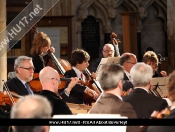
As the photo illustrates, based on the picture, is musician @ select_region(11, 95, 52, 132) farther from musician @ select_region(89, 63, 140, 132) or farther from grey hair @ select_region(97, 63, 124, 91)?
grey hair @ select_region(97, 63, 124, 91)

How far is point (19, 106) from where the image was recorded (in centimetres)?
254

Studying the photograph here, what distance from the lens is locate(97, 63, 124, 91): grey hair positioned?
432 centimetres

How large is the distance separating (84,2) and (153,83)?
33.7ft

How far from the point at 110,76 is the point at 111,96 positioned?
19cm

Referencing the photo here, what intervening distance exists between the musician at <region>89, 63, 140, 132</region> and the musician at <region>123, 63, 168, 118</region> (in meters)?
0.49

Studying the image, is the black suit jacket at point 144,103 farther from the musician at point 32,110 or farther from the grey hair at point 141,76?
the musician at point 32,110

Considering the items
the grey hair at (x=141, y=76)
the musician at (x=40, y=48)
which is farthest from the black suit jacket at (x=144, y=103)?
the musician at (x=40, y=48)

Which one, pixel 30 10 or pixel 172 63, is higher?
pixel 30 10

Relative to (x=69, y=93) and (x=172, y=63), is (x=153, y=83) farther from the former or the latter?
(x=172, y=63)

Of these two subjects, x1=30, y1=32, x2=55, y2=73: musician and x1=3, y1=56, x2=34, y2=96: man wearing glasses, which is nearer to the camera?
x1=3, y1=56, x2=34, y2=96: man wearing glasses

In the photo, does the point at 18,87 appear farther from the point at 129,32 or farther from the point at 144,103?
the point at 129,32

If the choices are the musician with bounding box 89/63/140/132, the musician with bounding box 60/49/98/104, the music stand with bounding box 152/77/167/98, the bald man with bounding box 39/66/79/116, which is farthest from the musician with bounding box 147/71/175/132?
the musician with bounding box 60/49/98/104

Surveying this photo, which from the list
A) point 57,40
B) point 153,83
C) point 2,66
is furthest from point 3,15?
point 153,83

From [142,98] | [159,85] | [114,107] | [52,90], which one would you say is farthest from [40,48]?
[114,107]
